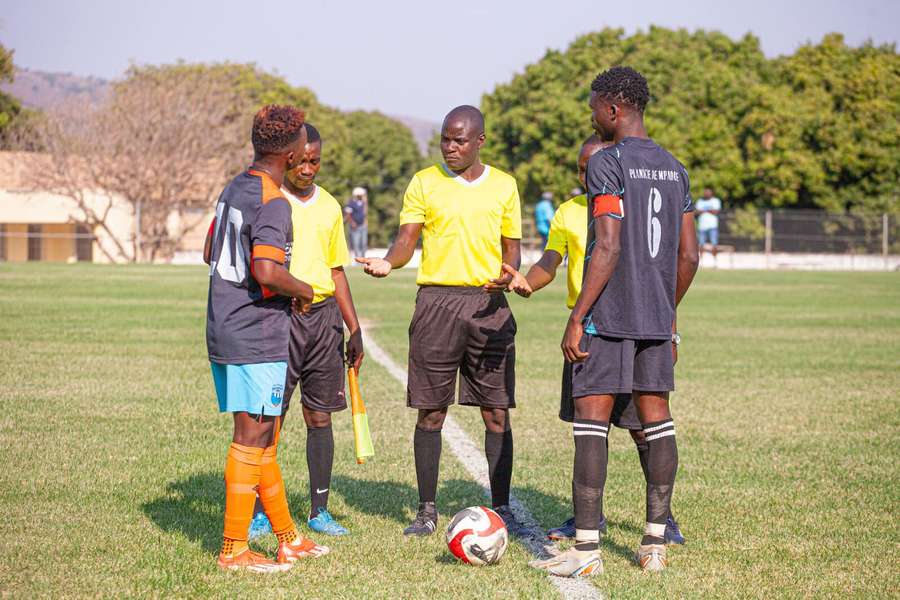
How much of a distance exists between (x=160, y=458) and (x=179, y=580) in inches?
102

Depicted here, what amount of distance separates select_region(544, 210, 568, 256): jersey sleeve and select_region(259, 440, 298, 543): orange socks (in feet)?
6.05

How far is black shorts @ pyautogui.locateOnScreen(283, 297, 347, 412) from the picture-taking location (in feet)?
18.7

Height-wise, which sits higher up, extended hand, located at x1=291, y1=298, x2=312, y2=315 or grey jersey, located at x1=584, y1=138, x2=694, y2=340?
grey jersey, located at x1=584, y1=138, x2=694, y2=340

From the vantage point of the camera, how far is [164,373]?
1142 cm

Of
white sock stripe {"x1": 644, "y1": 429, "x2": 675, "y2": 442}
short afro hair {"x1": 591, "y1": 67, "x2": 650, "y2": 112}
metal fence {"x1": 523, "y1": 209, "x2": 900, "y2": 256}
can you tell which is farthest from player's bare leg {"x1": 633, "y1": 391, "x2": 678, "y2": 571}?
metal fence {"x1": 523, "y1": 209, "x2": 900, "y2": 256}

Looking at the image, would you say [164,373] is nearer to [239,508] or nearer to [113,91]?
[239,508]

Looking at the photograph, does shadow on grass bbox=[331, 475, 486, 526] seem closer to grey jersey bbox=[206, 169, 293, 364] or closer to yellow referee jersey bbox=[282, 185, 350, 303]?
yellow referee jersey bbox=[282, 185, 350, 303]

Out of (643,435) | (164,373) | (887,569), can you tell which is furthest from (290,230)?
(164,373)

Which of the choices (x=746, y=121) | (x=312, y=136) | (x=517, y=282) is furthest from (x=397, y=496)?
(x=746, y=121)

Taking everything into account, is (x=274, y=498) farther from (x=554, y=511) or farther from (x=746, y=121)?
(x=746, y=121)

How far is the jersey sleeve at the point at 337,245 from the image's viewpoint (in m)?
5.81

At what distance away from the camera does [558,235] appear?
584 cm

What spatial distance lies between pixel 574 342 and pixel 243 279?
1.48 meters

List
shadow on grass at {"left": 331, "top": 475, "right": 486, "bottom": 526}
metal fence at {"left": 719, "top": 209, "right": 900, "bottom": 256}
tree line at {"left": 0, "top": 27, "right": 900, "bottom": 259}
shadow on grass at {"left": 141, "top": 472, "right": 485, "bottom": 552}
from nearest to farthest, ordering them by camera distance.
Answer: shadow on grass at {"left": 141, "top": 472, "right": 485, "bottom": 552}, shadow on grass at {"left": 331, "top": 475, "right": 486, "bottom": 526}, metal fence at {"left": 719, "top": 209, "right": 900, "bottom": 256}, tree line at {"left": 0, "top": 27, "right": 900, "bottom": 259}
